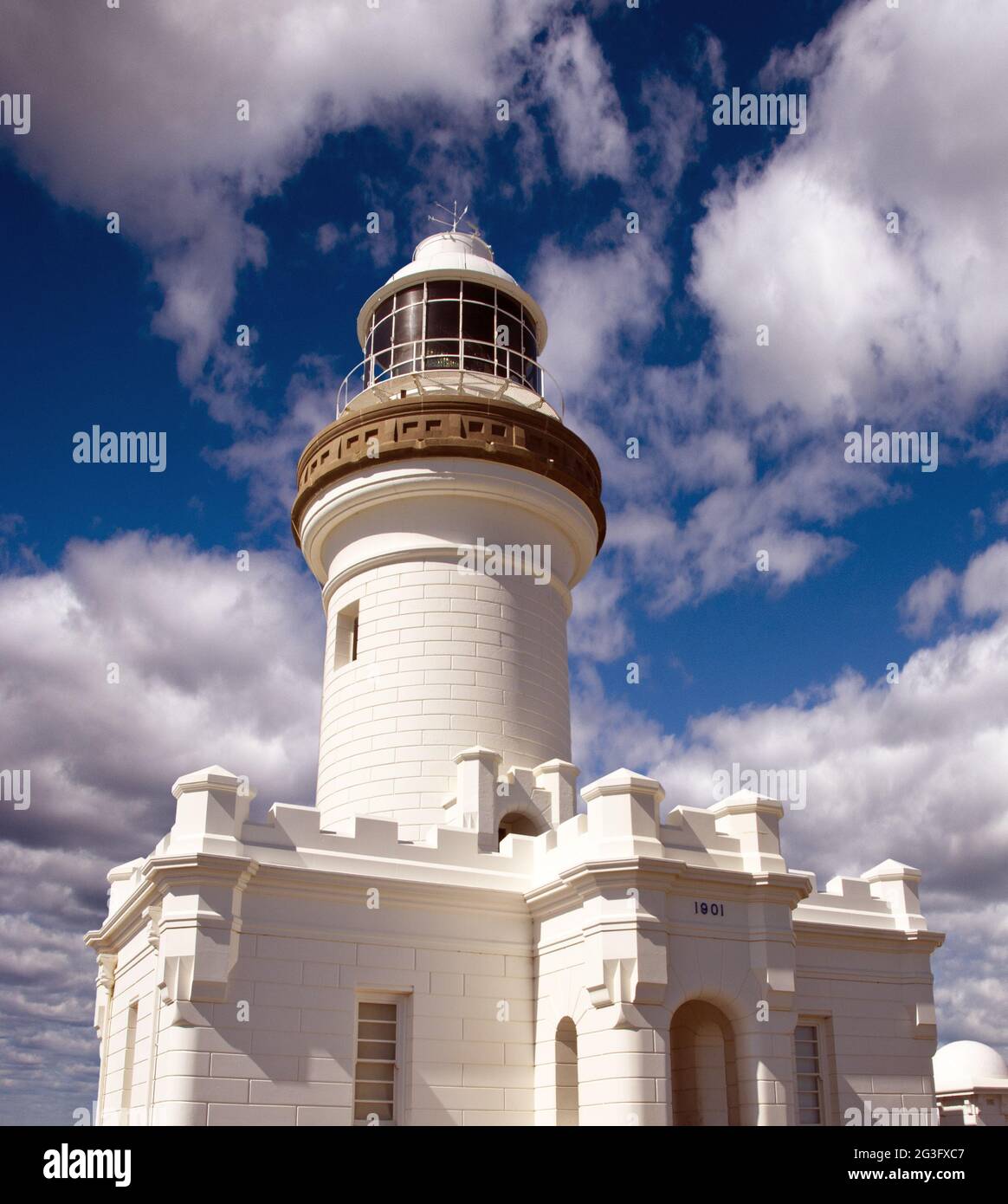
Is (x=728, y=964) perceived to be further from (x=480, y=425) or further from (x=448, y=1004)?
(x=480, y=425)

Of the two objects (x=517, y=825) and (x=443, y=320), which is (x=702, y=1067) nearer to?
(x=517, y=825)

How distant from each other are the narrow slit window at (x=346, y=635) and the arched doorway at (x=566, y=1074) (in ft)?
28.0

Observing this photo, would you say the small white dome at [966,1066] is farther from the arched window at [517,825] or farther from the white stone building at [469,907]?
the arched window at [517,825]

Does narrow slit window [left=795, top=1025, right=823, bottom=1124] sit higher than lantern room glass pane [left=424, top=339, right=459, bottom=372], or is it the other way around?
lantern room glass pane [left=424, top=339, right=459, bottom=372]

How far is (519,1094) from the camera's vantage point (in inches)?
647

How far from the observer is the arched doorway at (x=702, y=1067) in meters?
16.5

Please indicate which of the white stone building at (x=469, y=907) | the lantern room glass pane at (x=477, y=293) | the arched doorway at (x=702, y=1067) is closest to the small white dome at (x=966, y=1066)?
the white stone building at (x=469, y=907)

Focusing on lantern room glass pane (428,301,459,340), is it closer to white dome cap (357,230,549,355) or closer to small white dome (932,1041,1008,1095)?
white dome cap (357,230,549,355)

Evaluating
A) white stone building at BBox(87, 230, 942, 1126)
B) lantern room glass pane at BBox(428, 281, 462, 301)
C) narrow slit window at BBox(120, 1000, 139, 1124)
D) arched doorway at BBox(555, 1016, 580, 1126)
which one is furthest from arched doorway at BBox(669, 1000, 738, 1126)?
lantern room glass pane at BBox(428, 281, 462, 301)

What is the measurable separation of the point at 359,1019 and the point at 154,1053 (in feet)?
9.17

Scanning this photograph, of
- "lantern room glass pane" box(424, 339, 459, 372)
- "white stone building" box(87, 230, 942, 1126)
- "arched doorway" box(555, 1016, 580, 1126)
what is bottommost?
Answer: "arched doorway" box(555, 1016, 580, 1126)

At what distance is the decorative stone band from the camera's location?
70.4 ft

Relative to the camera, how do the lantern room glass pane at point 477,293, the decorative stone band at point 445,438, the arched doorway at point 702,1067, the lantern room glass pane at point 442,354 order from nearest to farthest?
the arched doorway at point 702,1067
the decorative stone band at point 445,438
the lantern room glass pane at point 442,354
the lantern room glass pane at point 477,293

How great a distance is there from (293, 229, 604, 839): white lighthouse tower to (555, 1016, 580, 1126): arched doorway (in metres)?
4.00
